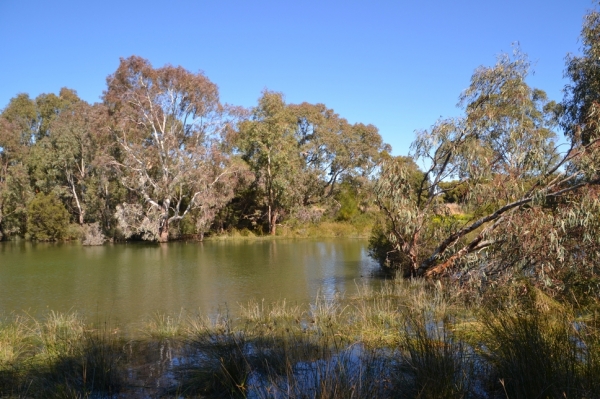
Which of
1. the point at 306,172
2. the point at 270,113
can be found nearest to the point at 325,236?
the point at 306,172

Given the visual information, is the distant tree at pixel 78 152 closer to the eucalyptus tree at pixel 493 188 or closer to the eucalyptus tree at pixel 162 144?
the eucalyptus tree at pixel 162 144

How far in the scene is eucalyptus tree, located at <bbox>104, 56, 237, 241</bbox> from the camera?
83.9ft

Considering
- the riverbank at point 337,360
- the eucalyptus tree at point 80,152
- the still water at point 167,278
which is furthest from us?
the eucalyptus tree at point 80,152

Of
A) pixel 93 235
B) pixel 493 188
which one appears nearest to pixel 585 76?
pixel 493 188

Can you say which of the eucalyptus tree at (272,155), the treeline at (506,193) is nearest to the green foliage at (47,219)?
the eucalyptus tree at (272,155)

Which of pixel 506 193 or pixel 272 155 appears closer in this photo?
pixel 506 193

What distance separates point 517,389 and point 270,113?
26.7 m

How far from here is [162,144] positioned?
26.1 metres

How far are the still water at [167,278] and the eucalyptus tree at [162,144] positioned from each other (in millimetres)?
4348

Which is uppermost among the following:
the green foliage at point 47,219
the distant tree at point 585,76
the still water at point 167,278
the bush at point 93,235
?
the distant tree at point 585,76

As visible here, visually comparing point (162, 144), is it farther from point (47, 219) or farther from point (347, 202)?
point (347, 202)

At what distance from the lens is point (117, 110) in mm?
26391

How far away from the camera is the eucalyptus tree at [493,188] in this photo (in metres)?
8.11

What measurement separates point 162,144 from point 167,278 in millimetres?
13799
